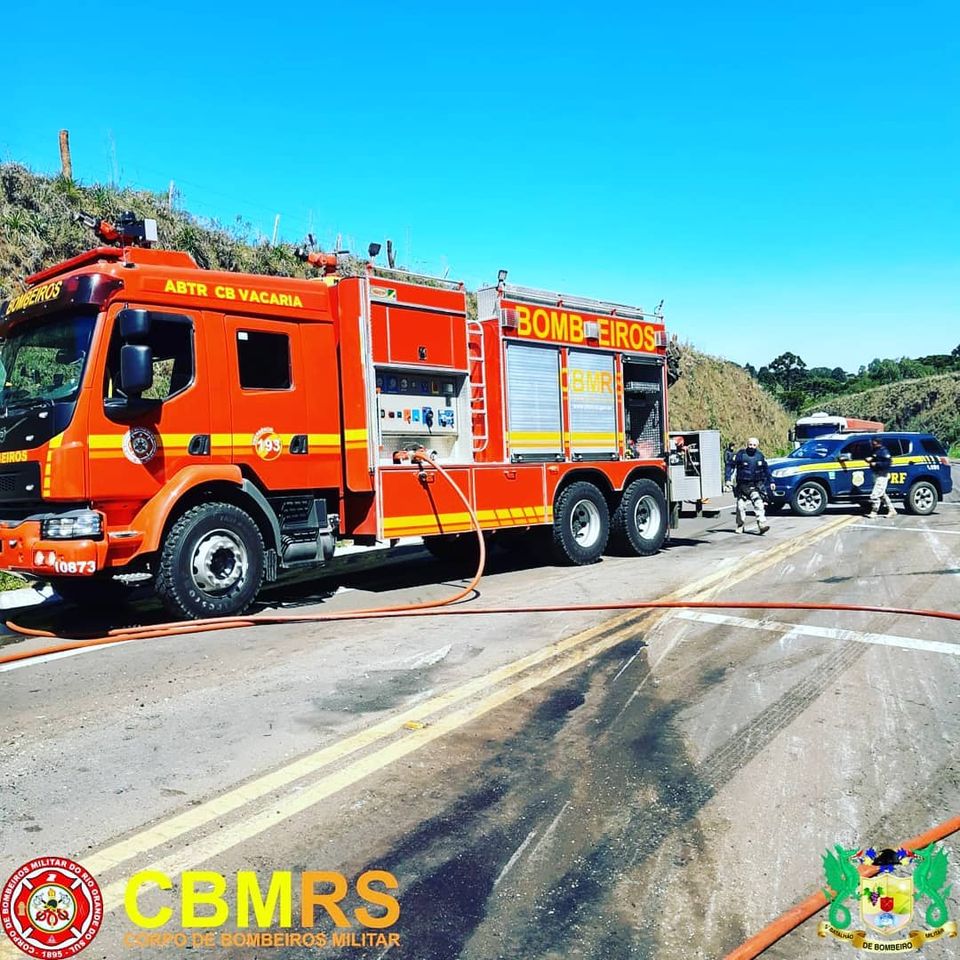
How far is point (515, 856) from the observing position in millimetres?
3176

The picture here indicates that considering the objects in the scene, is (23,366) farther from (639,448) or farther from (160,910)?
(639,448)

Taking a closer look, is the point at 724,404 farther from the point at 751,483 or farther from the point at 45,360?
the point at 45,360

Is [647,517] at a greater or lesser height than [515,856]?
greater

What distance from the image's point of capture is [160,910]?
9.25 feet

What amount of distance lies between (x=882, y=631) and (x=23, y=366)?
24.9ft

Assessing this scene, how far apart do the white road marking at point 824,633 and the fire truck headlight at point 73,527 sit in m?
4.88

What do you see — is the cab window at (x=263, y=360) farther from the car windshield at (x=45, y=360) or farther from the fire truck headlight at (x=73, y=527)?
the fire truck headlight at (x=73, y=527)

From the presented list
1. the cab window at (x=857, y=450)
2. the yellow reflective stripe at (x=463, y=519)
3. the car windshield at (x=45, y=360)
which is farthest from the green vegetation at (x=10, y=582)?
the cab window at (x=857, y=450)

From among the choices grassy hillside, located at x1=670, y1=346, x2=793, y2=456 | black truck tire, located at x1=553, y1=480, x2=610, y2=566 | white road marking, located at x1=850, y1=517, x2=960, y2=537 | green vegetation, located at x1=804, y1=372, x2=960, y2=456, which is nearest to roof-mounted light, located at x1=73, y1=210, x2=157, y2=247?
black truck tire, located at x1=553, y1=480, x2=610, y2=566

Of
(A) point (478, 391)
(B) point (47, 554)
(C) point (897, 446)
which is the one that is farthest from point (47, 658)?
(C) point (897, 446)

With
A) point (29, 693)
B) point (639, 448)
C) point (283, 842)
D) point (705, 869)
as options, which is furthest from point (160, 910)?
point (639, 448)

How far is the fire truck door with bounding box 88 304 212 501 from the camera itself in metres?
6.93

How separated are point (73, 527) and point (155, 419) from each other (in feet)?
3.75

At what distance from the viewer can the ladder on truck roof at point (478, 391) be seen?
10094 millimetres
